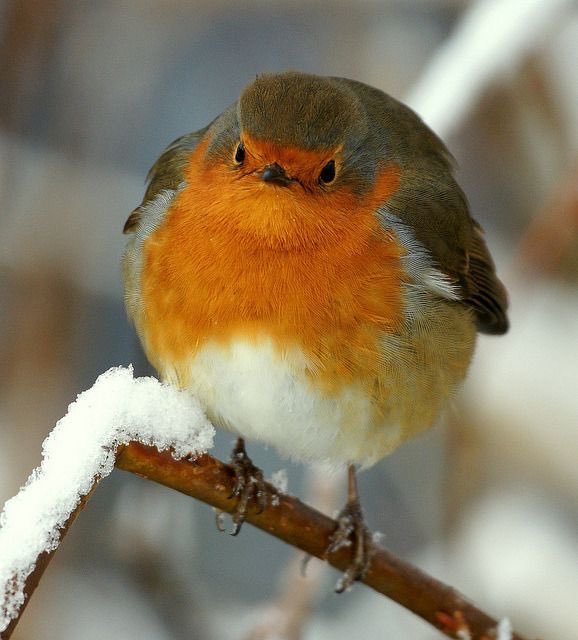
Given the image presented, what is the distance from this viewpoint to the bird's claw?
279 centimetres

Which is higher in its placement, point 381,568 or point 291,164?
point 291,164

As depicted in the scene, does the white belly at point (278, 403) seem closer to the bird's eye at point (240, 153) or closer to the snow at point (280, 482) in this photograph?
the snow at point (280, 482)

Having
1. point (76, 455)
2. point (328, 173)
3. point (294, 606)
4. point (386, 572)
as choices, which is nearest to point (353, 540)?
point (294, 606)

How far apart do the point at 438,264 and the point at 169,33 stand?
1887 mm

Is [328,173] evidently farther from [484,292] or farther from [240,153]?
[484,292]

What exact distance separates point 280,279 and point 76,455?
1.04m

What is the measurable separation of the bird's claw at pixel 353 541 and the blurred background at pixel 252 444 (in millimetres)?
174

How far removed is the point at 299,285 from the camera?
259cm

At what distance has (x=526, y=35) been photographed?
11.3 ft

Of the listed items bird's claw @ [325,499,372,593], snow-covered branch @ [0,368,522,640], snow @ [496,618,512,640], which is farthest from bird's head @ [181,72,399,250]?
snow @ [496,618,512,640]

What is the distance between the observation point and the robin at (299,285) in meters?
2.58

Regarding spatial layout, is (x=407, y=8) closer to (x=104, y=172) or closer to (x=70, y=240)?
(x=104, y=172)

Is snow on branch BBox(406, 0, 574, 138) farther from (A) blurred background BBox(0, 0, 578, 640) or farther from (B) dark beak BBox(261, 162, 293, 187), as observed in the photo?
(B) dark beak BBox(261, 162, 293, 187)

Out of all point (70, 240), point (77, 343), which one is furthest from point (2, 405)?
point (70, 240)
